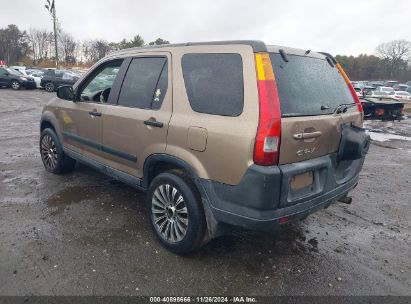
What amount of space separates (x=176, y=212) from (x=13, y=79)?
79.2 ft

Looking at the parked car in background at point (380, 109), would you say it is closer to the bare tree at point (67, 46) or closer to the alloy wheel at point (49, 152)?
the alloy wheel at point (49, 152)

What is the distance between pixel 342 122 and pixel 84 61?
83417 millimetres

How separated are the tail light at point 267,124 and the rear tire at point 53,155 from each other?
11.7ft

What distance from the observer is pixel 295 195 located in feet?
8.75

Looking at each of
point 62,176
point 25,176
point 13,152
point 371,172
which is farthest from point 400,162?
point 13,152

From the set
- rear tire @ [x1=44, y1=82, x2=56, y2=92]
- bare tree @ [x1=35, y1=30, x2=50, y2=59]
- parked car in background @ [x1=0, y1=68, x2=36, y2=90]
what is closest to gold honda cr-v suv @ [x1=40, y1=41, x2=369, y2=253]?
rear tire @ [x1=44, y1=82, x2=56, y2=92]

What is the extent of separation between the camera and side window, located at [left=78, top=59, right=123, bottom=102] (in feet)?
13.3

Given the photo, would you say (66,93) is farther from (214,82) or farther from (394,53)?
(394,53)

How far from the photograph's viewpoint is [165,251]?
3248 mm

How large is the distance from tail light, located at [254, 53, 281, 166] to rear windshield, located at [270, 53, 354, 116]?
0.10 metres

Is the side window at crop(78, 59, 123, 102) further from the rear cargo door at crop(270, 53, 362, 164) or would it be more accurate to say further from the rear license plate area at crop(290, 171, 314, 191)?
the rear license plate area at crop(290, 171, 314, 191)

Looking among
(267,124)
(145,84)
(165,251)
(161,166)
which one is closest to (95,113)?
(145,84)

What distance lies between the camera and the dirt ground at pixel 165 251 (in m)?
2.77

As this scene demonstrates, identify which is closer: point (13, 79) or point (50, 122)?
point (50, 122)
